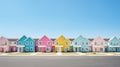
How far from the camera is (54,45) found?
230ft

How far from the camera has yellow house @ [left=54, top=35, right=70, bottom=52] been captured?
6950cm

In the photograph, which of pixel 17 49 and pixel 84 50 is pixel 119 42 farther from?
pixel 17 49

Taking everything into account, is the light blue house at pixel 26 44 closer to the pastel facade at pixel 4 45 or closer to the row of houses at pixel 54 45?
the row of houses at pixel 54 45

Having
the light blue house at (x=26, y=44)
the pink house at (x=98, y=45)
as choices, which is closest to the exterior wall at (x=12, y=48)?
the light blue house at (x=26, y=44)

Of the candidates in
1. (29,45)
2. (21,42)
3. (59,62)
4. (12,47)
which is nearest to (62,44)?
(29,45)

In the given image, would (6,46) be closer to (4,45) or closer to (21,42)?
(4,45)

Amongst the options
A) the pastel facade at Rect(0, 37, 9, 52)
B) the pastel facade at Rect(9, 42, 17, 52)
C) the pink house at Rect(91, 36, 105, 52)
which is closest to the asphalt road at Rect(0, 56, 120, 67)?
the pastel facade at Rect(0, 37, 9, 52)

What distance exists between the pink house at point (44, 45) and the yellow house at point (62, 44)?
7.75 feet

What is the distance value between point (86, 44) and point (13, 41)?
96.4ft

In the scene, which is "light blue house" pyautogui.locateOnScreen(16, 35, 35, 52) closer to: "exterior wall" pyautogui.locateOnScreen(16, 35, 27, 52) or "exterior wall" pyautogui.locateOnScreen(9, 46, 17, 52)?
"exterior wall" pyautogui.locateOnScreen(16, 35, 27, 52)

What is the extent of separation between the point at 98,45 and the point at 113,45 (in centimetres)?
610

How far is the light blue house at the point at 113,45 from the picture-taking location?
7100cm

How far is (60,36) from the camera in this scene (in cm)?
7044

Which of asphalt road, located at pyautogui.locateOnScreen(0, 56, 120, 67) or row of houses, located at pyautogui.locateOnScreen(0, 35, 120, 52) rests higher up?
row of houses, located at pyautogui.locateOnScreen(0, 35, 120, 52)
